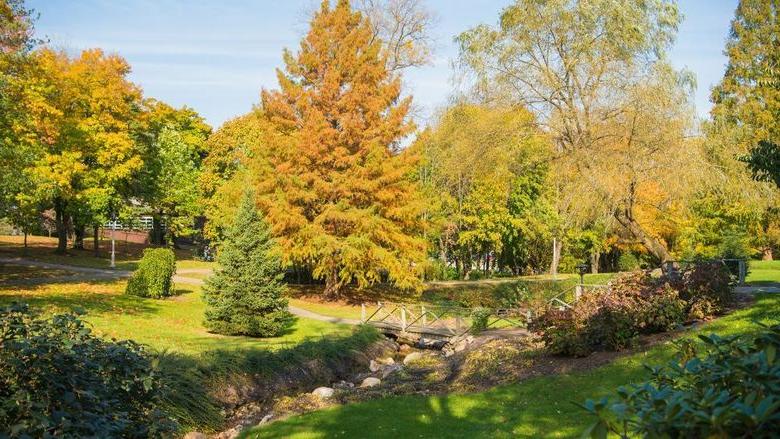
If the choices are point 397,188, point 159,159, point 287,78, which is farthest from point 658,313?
point 159,159

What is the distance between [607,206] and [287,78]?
607 inches

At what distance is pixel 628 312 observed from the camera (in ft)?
42.1

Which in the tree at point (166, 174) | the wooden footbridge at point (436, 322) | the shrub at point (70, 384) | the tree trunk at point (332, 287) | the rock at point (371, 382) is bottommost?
the rock at point (371, 382)

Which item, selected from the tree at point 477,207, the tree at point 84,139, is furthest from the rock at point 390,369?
the tree at point 84,139

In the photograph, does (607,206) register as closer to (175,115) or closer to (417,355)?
(417,355)

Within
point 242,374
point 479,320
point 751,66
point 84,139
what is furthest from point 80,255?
point 751,66

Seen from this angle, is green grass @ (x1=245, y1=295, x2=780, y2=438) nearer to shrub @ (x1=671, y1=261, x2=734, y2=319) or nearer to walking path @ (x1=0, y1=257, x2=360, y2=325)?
A: shrub @ (x1=671, y1=261, x2=734, y2=319)

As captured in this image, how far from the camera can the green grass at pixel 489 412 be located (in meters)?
8.65

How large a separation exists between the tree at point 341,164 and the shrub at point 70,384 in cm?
1988

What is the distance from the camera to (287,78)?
28.0 meters

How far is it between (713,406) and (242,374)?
1255 cm

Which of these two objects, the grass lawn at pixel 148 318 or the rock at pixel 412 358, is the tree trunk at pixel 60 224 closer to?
the grass lawn at pixel 148 318

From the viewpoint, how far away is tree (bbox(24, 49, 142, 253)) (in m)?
30.8

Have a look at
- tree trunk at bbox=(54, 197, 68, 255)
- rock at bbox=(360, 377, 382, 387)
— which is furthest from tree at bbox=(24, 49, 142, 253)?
rock at bbox=(360, 377, 382, 387)
